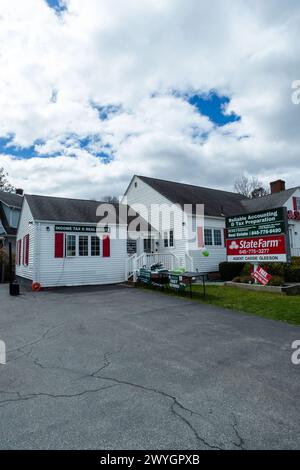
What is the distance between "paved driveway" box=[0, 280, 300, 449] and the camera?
2.73 metres

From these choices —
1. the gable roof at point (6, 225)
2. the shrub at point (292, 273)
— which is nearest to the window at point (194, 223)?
the shrub at point (292, 273)

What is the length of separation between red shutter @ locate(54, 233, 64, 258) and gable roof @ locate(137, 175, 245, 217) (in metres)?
7.68

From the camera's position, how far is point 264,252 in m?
12.2

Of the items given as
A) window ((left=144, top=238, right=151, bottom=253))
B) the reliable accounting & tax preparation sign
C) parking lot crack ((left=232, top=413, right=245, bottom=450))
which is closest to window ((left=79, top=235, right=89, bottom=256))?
window ((left=144, top=238, right=151, bottom=253))

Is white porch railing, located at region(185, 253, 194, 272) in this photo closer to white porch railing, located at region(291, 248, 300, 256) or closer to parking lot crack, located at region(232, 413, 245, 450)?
white porch railing, located at region(291, 248, 300, 256)

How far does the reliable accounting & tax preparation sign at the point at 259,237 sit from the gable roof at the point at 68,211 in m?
7.12

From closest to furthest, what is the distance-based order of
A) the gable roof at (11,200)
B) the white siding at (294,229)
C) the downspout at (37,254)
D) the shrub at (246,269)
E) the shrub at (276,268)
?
the shrub at (276,268) → the downspout at (37,254) → the shrub at (246,269) → the white siding at (294,229) → the gable roof at (11,200)

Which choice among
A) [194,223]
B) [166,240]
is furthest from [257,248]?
[166,240]

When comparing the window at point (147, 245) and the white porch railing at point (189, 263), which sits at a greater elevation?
the window at point (147, 245)

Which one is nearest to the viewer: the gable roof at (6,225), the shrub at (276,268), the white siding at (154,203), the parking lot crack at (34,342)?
the parking lot crack at (34,342)

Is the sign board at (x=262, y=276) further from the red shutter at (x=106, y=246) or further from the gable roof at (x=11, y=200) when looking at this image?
the gable roof at (x=11, y=200)

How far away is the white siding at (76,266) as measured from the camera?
15109mm

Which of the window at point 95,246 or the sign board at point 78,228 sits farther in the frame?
the window at point 95,246
